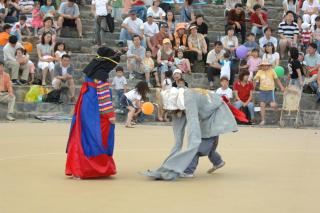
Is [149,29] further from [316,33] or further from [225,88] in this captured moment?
[316,33]

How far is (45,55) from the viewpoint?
21.7 meters

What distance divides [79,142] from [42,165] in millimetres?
1381

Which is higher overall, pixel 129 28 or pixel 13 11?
pixel 13 11

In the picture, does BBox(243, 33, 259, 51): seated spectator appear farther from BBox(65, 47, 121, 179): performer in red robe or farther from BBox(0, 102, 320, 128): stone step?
BBox(65, 47, 121, 179): performer in red robe

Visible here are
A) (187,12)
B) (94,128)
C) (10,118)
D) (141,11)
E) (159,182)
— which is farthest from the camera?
(141,11)

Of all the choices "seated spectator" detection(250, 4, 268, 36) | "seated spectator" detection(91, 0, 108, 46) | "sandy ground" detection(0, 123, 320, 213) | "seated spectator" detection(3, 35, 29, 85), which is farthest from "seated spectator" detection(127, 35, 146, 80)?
"sandy ground" detection(0, 123, 320, 213)

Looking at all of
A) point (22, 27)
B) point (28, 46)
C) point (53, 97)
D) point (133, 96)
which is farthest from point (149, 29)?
point (133, 96)

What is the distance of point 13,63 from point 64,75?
1.29 meters

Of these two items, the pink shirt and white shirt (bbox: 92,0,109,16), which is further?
white shirt (bbox: 92,0,109,16)

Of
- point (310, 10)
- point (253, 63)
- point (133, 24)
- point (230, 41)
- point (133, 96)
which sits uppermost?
point (310, 10)

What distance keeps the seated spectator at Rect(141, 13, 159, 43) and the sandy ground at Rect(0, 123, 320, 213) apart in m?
6.28

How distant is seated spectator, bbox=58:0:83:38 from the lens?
75.9 ft

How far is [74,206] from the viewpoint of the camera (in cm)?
941

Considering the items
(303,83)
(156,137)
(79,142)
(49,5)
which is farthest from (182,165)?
(49,5)
